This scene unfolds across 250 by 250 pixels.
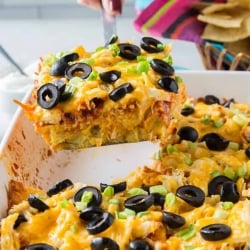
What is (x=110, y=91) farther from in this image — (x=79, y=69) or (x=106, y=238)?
(x=106, y=238)

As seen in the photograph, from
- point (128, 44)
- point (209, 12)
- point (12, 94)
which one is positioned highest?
point (128, 44)

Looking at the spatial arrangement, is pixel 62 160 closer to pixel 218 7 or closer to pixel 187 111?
pixel 187 111

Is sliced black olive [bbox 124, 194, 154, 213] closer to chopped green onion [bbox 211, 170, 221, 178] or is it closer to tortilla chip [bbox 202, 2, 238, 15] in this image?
chopped green onion [bbox 211, 170, 221, 178]

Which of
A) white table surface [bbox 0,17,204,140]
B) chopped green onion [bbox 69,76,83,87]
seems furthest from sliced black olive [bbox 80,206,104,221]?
white table surface [bbox 0,17,204,140]

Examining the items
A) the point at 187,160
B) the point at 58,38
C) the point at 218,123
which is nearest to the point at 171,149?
the point at 187,160

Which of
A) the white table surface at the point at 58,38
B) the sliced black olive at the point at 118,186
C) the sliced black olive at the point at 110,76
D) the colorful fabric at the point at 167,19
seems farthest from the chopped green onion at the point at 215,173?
the white table surface at the point at 58,38

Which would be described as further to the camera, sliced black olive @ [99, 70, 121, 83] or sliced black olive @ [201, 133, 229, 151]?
sliced black olive @ [201, 133, 229, 151]

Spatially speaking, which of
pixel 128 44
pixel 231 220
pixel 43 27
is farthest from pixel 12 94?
pixel 43 27
